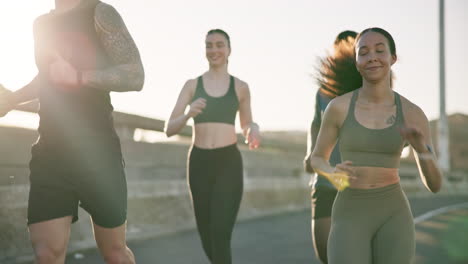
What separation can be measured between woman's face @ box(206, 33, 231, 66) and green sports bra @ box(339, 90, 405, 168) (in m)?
2.63

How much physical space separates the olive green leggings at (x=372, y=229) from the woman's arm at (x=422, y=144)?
240 millimetres

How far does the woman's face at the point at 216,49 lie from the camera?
6793 millimetres

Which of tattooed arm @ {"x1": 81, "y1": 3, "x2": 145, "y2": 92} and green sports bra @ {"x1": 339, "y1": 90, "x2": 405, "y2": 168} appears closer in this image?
tattooed arm @ {"x1": 81, "y1": 3, "x2": 145, "y2": 92}

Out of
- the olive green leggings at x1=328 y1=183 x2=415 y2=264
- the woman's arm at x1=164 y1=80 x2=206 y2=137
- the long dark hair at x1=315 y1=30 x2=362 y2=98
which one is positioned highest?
the long dark hair at x1=315 y1=30 x2=362 y2=98

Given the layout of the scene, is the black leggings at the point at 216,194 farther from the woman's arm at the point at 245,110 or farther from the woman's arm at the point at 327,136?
the woman's arm at the point at 327,136

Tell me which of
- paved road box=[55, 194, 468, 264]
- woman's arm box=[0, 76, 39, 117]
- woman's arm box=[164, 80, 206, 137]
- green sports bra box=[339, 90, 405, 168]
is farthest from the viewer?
paved road box=[55, 194, 468, 264]

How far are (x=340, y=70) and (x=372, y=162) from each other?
1.32 metres

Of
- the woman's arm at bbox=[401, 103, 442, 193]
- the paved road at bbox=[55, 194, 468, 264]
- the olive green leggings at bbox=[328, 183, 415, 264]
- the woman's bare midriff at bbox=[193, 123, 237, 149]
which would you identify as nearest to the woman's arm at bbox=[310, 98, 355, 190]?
the olive green leggings at bbox=[328, 183, 415, 264]

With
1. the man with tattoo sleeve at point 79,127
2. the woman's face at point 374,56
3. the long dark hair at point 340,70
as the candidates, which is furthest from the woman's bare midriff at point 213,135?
the woman's face at point 374,56

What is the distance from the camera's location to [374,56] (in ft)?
14.1

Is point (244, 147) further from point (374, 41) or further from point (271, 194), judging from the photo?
point (374, 41)

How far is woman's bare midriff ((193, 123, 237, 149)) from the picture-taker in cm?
650

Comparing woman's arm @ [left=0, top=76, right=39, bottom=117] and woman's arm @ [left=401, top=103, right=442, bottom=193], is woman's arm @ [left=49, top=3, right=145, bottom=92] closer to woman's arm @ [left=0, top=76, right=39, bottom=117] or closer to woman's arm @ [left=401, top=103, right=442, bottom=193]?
woman's arm @ [left=0, top=76, right=39, bottom=117]

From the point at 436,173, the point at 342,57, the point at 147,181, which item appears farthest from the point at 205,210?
the point at 147,181
